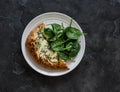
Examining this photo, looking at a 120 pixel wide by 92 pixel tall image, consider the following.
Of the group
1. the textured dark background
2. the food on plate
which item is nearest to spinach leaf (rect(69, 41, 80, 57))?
the food on plate

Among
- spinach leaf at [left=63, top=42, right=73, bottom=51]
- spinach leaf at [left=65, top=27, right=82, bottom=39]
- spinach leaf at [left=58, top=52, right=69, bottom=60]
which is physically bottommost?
spinach leaf at [left=58, top=52, right=69, bottom=60]

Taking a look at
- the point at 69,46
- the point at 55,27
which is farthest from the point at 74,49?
the point at 55,27

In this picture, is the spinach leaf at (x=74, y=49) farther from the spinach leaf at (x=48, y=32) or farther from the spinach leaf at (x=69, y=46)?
Result: the spinach leaf at (x=48, y=32)

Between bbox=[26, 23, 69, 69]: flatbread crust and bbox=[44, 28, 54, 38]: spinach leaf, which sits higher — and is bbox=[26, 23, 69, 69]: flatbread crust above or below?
below

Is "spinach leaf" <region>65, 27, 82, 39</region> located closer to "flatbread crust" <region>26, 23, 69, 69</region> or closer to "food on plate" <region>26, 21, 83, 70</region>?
"food on plate" <region>26, 21, 83, 70</region>

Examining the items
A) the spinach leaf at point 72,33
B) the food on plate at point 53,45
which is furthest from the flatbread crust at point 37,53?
the spinach leaf at point 72,33
